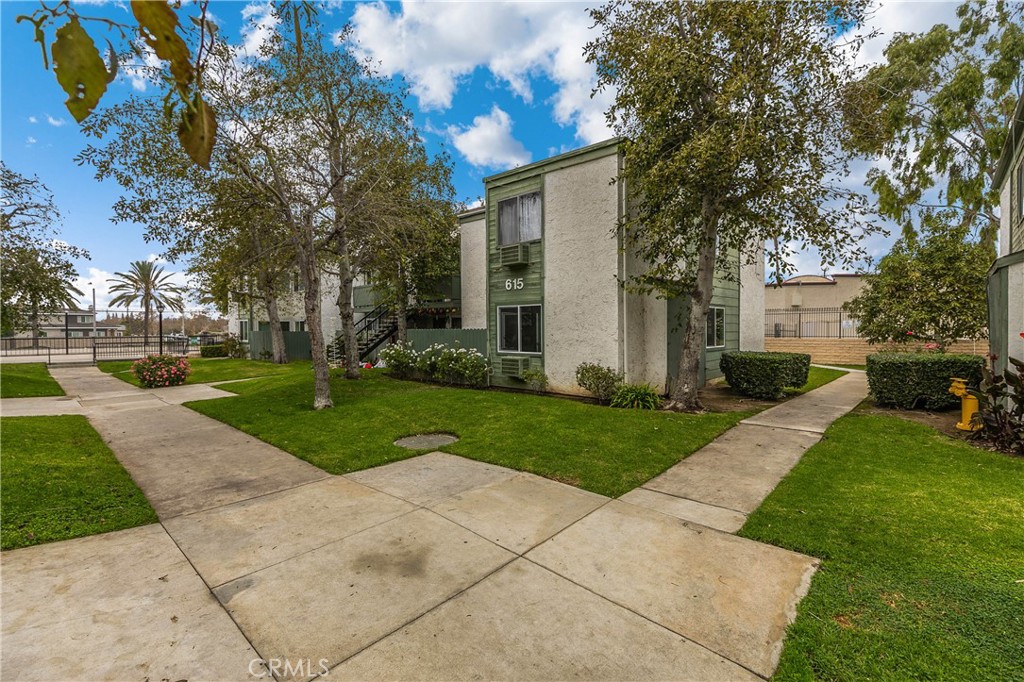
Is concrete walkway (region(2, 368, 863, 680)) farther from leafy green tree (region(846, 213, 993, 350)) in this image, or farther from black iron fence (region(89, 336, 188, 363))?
black iron fence (region(89, 336, 188, 363))

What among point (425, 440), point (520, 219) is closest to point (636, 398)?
point (425, 440)

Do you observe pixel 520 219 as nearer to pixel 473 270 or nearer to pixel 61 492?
pixel 473 270

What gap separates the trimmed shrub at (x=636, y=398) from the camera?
9430 millimetres

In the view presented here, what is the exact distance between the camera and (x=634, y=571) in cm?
348

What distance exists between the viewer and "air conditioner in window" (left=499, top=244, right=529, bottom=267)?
38.4 feet

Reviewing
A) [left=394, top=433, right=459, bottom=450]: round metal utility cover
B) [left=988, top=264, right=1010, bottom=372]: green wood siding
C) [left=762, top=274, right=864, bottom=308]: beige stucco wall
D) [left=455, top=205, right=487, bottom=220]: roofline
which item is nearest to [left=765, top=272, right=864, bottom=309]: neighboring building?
[left=762, top=274, right=864, bottom=308]: beige stucco wall

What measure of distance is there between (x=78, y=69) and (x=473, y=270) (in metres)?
15.7

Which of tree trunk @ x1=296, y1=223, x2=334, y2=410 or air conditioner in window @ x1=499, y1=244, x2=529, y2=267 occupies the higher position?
air conditioner in window @ x1=499, y1=244, x2=529, y2=267

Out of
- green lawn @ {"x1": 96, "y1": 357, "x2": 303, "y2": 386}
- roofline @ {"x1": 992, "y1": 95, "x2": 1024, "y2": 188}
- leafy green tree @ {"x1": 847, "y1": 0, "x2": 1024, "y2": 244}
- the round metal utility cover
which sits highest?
leafy green tree @ {"x1": 847, "y1": 0, "x2": 1024, "y2": 244}

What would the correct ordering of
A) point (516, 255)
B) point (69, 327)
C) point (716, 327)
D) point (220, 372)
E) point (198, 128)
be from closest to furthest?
1. point (198, 128)
2. point (516, 255)
3. point (716, 327)
4. point (220, 372)
5. point (69, 327)

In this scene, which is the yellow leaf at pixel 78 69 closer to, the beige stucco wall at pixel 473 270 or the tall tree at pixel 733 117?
the tall tree at pixel 733 117

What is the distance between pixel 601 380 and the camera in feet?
32.8

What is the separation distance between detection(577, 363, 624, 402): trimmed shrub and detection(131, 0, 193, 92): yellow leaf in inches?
371

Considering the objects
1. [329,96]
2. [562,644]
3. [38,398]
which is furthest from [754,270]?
[38,398]
